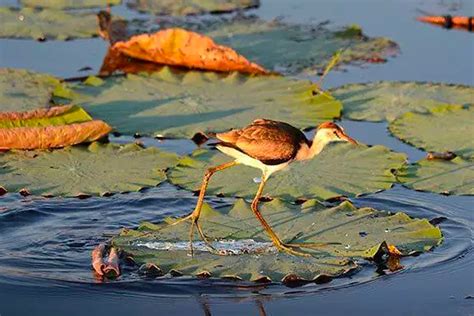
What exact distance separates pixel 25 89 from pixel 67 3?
10.1ft

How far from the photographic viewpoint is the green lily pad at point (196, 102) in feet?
25.6

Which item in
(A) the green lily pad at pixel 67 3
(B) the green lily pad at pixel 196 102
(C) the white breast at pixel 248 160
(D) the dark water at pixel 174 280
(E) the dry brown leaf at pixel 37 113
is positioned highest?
(C) the white breast at pixel 248 160

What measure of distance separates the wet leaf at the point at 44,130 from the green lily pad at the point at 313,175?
29.1 inches

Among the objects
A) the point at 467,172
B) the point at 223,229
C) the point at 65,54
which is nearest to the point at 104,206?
the point at 223,229

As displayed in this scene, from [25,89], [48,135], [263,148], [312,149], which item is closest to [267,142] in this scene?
[263,148]

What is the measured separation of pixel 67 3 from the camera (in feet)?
37.0

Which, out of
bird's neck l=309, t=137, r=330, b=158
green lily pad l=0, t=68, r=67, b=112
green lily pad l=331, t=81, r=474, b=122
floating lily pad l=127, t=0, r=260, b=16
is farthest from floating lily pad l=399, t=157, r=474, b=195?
floating lily pad l=127, t=0, r=260, b=16

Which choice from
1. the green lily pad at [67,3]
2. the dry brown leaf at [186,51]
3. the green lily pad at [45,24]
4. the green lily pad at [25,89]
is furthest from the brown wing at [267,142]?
the green lily pad at [67,3]

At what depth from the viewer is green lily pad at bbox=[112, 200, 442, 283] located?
556 cm

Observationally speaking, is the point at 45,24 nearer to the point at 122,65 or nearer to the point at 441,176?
the point at 122,65

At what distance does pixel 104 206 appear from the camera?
21.6 ft

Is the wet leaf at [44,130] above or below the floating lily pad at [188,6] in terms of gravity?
above

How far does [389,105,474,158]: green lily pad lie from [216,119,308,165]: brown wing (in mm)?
1620

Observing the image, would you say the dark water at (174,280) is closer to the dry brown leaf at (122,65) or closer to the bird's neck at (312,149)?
the bird's neck at (312,149)
